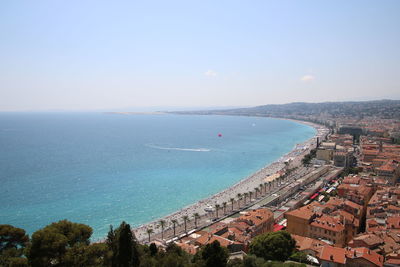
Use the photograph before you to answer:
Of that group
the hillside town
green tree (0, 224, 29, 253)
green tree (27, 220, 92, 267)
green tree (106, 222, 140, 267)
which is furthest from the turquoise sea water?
green tree (106, 222, 140, 267)

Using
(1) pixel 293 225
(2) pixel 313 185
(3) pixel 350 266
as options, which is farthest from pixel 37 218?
(2) pixel 313 185

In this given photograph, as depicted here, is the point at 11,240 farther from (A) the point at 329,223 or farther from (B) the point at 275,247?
(A) the point at 329,223

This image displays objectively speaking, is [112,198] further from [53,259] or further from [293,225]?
[53,259]

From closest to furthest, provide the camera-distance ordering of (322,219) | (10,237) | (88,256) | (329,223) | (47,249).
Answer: (47,249), (88,256), (10,237), (329,223), (322,219)

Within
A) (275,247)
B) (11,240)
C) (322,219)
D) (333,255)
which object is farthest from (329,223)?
(11,240)

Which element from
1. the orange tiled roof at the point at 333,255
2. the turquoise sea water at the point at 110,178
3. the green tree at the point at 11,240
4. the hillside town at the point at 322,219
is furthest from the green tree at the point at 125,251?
the turquoise sea water at the point at 110,178

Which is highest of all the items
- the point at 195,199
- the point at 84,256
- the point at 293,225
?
the point at 84,256
